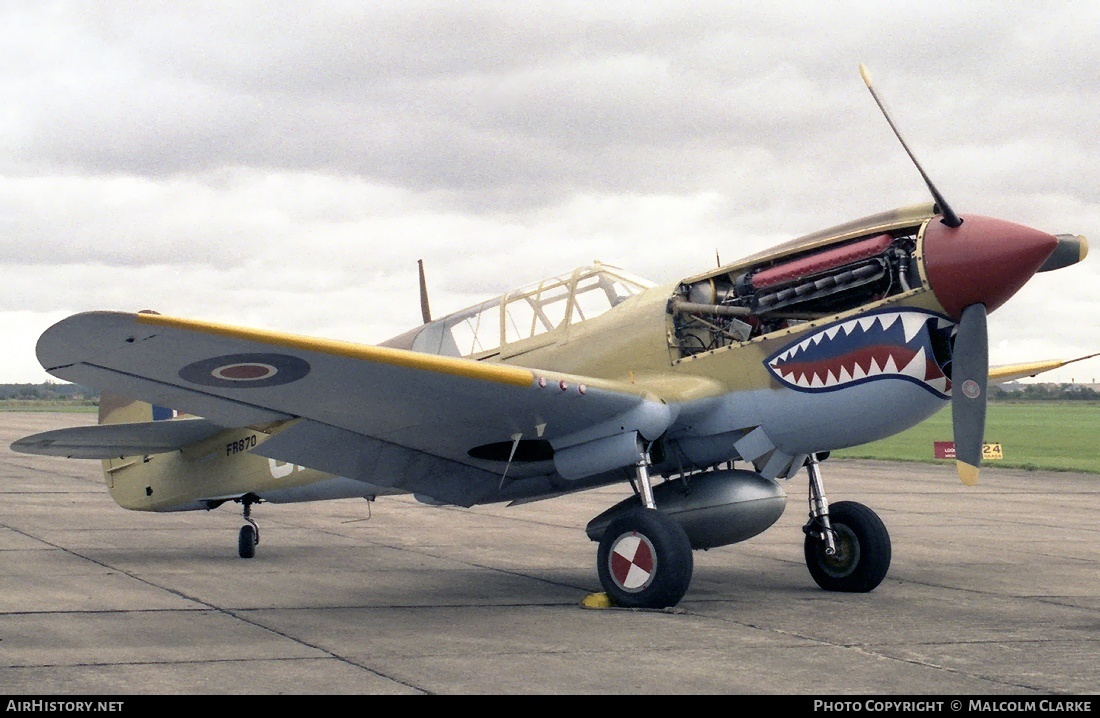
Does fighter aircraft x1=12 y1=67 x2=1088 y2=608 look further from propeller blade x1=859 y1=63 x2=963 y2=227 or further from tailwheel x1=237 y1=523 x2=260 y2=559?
tailwheel x1=237 y1=523 x2=260 y2=559

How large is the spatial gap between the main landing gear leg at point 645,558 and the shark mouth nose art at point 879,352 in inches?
54.6

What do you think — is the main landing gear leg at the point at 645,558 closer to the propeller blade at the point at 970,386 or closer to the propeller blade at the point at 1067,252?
the propeller blade at the point at 970,386

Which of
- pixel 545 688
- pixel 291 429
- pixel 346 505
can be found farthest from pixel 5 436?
pixel 545 688

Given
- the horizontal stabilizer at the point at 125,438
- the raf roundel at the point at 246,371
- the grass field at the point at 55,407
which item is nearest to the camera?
the raf roundel at the point at 246,371

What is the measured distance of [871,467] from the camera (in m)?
27.4

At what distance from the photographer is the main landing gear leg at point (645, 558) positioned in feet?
26.2

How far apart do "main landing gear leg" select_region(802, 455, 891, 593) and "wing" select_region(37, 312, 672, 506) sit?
5.88 feet

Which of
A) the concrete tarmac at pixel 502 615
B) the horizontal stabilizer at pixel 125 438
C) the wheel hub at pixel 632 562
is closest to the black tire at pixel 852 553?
the concrete tarmac at pixel 502 615

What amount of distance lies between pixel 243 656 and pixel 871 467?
22979mm

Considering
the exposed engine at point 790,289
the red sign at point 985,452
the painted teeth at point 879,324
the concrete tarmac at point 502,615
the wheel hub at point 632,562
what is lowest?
the concrete tarmac at point 502,615

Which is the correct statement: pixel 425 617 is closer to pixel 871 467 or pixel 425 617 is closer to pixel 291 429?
pixel 291 429

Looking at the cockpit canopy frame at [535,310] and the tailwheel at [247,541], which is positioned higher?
the cockpit canopy frame at [535,310]

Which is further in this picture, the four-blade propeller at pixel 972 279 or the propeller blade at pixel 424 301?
the propeller blade at pixel 424 301

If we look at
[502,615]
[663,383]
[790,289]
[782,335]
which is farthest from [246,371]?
[790,289]
